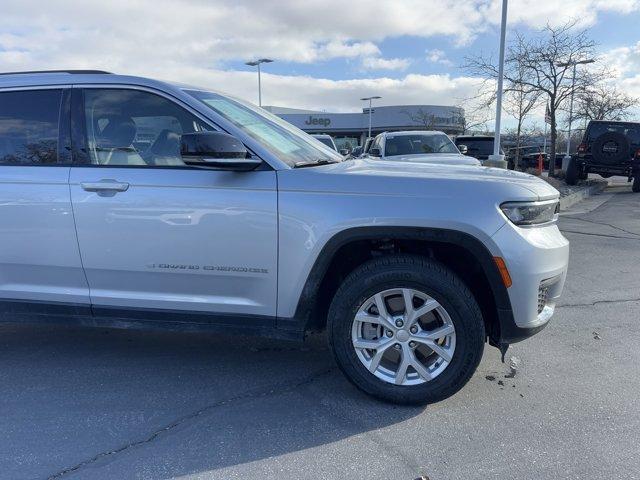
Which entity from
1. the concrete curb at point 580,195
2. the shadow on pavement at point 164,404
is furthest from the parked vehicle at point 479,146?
the shadow on pavement at point 164,404

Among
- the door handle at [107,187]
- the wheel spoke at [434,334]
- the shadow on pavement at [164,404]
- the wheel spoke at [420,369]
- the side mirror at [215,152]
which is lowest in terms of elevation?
the shadow on pavement at [164,404]

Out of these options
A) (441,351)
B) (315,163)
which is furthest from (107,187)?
(441,351)

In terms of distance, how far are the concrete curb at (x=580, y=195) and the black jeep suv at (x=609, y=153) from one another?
2.20ft

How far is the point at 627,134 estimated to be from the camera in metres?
16.5

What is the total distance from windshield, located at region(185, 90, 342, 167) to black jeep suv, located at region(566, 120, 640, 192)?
14459 mm

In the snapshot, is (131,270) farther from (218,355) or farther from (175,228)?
(218,355)

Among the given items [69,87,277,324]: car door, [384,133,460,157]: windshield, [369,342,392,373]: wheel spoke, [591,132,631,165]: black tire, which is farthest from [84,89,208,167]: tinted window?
[591,132,631,165]: black tire

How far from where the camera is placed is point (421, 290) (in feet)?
9.95

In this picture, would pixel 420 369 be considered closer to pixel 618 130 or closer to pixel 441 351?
pixel 441 351

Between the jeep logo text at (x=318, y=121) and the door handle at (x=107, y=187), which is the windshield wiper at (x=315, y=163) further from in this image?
the jeep logo text at (x=318, y=121)

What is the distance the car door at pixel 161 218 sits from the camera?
3117 millimetres

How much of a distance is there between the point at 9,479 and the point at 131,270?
49.7 inches

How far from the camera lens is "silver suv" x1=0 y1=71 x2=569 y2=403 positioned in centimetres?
298

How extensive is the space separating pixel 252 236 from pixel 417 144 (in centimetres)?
806
